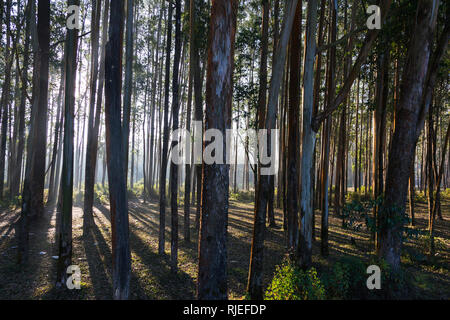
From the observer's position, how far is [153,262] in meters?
6.44

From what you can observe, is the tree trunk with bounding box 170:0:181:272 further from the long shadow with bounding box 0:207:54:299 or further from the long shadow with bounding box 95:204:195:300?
the long shadow with bounding box 0:207:54:299

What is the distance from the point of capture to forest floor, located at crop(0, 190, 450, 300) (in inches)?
189

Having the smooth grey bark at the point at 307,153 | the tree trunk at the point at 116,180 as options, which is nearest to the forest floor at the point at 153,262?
the tree trunk at the point at 116,180

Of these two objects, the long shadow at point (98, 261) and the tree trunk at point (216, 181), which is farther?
the long shadow at point (98, 261)

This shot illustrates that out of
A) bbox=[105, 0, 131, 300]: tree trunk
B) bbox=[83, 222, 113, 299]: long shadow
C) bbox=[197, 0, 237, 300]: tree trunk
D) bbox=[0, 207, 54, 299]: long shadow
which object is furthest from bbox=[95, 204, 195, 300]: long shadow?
bbox=[197, 0, 237, 300]: tree trunk

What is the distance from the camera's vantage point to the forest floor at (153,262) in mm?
4793

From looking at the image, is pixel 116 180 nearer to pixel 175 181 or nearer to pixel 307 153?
pixel 175 181

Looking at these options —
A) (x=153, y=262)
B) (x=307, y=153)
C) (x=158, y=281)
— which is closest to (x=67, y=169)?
(x=158, y=281)

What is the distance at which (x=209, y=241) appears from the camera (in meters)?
3.30

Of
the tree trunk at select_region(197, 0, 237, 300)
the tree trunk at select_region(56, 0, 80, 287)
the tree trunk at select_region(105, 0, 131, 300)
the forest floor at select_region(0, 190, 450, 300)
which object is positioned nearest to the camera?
the tree trunk at select_region(197, 0, 237, 300)

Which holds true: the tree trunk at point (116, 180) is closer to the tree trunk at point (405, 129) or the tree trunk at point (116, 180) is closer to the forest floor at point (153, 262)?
the forest floor at point (153, 262)
